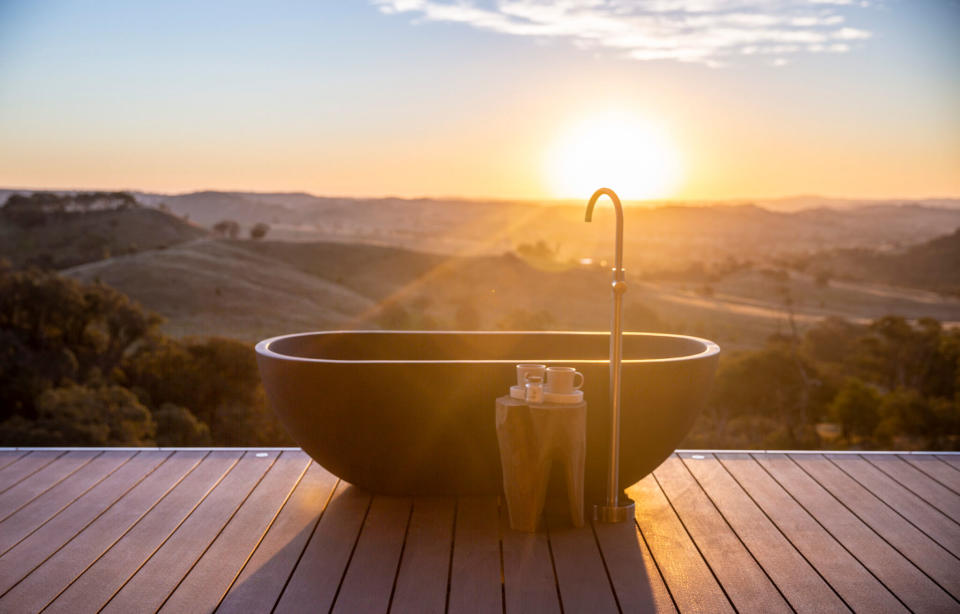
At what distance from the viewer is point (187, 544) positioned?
2.28 meters

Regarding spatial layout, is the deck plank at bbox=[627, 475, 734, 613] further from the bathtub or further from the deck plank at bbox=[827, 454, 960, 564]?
the deck plank at bbox=[827, 454, 960, 564]

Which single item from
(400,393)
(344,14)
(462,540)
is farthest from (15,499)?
(344,14)

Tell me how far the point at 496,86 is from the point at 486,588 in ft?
16.9

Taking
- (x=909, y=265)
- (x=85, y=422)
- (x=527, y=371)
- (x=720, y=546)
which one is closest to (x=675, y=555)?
(x=720, y=546)

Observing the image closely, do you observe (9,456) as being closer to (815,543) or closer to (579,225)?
(815,543)

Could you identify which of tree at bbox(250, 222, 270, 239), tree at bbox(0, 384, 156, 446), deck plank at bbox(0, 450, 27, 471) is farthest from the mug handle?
tree at bbox(250, 222, 270, 239)

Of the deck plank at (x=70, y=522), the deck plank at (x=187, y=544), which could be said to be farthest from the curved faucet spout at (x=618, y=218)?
the deck plank at (x=70, y=522)

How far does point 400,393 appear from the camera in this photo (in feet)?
8.26

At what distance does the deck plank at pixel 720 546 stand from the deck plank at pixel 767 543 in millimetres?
25

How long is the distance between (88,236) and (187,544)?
1792 centimetres

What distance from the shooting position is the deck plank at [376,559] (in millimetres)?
1922

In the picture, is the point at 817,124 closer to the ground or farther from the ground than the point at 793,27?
closer to the ground

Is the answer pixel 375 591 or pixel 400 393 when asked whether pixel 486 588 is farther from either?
pixel 400 393

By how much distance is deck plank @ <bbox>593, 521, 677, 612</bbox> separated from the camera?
193 cm
